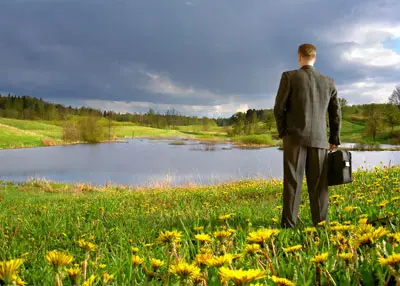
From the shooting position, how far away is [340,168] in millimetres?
4043

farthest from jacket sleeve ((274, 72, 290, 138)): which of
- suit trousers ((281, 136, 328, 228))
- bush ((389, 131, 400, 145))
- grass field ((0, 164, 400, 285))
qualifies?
bush ((389, 131, 400, 145))

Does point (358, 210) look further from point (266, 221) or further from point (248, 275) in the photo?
point (248, 275)

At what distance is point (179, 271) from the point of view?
97 cm

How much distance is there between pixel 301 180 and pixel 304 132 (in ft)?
1.87

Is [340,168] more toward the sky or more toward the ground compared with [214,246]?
more toward the sky

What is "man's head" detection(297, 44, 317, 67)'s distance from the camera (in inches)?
164

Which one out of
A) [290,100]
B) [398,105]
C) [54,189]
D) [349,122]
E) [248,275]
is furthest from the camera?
[349,122]

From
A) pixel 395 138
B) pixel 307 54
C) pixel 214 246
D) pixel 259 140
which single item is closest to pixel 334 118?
pixel 307 54

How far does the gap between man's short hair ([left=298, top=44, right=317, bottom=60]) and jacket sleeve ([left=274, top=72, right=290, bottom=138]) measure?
328mm

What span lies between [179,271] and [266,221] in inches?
133

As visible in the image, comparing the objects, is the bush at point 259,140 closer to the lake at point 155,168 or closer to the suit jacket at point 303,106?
the lake at point 155,168

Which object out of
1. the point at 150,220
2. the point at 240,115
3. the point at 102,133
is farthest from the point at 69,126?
the point at 150,220

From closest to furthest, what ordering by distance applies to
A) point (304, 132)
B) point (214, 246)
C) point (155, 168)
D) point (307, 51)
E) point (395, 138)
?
point (214, 246)
point (304, 132)
point (307, 51)
point (155, 168)
point (395, 138)

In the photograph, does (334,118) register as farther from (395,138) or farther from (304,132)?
(395,138)
